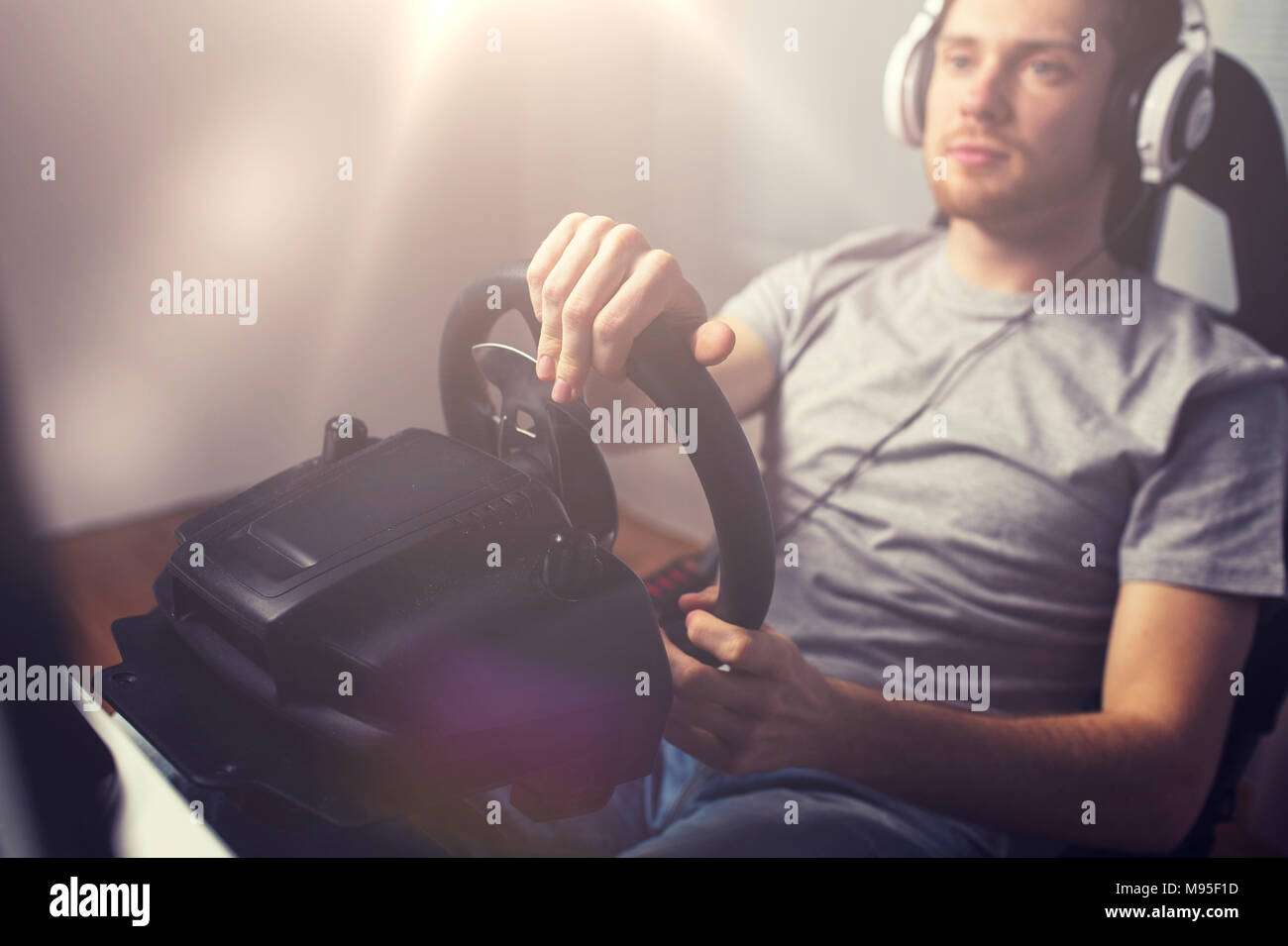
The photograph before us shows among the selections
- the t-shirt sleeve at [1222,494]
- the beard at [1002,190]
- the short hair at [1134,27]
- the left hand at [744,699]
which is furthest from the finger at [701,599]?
the short hair at [1134,27]

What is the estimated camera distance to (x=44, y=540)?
0.97 ft

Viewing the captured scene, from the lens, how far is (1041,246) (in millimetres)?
862

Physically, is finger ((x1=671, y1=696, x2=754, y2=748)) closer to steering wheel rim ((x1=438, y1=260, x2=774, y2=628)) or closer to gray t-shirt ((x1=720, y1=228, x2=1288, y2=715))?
steering wheel rim ((x1=438, y1=260, x2=774, y2=628))

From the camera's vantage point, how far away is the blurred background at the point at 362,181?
70 cm

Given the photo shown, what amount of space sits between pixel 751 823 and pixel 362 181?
1.13 meters

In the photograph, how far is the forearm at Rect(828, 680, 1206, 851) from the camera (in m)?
0.58

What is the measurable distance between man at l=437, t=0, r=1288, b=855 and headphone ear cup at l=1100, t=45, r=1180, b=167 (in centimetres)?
1

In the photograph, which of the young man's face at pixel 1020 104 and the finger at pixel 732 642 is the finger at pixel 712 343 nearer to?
the finger at pixel 732 642

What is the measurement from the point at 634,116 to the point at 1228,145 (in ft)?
2.50

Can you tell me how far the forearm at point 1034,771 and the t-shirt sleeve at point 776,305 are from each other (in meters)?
0.41

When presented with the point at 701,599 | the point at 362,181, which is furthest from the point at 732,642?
the point at 362,181

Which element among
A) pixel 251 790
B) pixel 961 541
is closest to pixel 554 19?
pixel 961 541
